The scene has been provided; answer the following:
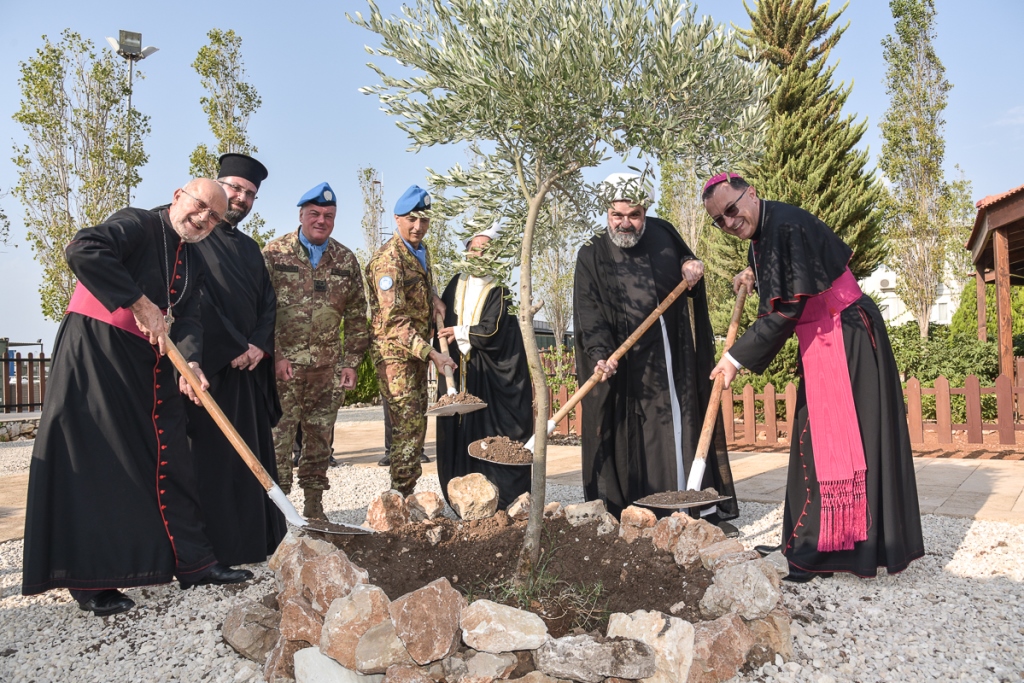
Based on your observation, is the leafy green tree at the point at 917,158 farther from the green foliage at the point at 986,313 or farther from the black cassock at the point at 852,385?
the black cassock at the point at 852,385

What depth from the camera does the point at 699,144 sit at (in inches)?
107

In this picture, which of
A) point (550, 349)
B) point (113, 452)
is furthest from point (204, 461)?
point (550, 349)

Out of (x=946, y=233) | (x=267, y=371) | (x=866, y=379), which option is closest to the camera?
(x=866, y=379)

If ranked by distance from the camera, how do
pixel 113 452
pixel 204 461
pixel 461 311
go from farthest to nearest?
1. pixel 461 311
2. pixel 204 461
3. pixel 113 452

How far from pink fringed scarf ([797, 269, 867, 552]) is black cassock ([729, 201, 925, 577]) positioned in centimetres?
5

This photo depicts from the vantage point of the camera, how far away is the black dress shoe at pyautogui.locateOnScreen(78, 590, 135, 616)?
3.12 m

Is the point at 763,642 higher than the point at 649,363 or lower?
lower

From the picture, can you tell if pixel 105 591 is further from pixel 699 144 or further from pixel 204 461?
pixel 699 144

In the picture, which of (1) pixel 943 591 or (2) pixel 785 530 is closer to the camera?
(1) pixel 943 591

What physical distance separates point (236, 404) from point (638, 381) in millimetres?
2303

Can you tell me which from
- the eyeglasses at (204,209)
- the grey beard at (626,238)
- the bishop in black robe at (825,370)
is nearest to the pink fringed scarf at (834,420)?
the bishop in black robe at (825,370)

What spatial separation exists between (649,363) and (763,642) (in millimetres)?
2037

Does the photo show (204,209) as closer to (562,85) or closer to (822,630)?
(562,85)

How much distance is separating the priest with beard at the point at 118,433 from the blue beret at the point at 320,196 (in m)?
1.08
